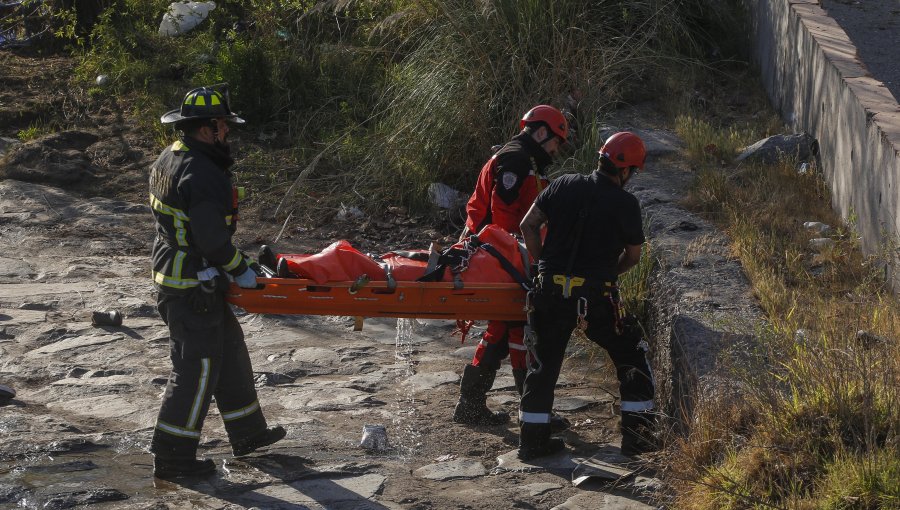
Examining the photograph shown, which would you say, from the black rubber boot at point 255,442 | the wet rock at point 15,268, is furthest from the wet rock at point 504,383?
the wet rock at point 15,268

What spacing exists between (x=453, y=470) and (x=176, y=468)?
139cm

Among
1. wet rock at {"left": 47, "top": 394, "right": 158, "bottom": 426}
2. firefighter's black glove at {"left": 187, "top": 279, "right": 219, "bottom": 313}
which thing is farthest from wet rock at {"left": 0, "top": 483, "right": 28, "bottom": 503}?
firefighter's black glove at {"left": 187, "top": 279, "right": 219, "bottom": 313}

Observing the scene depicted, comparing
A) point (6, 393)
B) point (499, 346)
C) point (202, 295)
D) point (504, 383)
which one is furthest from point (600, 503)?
point (6, 393)

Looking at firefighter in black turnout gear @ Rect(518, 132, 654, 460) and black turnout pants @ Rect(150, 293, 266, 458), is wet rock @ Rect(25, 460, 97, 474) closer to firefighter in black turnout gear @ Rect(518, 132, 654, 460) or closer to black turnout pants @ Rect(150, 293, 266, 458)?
black turnout pants @ Rect(150, 293, 266, 458)

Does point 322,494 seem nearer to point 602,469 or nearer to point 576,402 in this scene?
point 602,469

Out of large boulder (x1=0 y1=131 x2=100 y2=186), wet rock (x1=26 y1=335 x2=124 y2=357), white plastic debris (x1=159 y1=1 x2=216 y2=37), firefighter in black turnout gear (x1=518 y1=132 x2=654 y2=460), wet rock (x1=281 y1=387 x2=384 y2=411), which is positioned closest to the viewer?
→ firefighter in black turnout gear (x1=518 y1=132 x2=654 y2=460)

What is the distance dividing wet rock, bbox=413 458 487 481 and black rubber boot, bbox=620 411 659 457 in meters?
0.75

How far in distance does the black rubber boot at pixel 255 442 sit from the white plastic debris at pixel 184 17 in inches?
360

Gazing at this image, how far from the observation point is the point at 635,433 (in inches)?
223

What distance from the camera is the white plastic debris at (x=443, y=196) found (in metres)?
10.0

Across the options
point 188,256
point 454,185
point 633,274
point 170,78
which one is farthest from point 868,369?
point 170,78

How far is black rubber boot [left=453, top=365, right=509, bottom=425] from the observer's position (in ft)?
20.5

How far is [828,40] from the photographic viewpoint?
29.3 feet

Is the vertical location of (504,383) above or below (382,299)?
below
